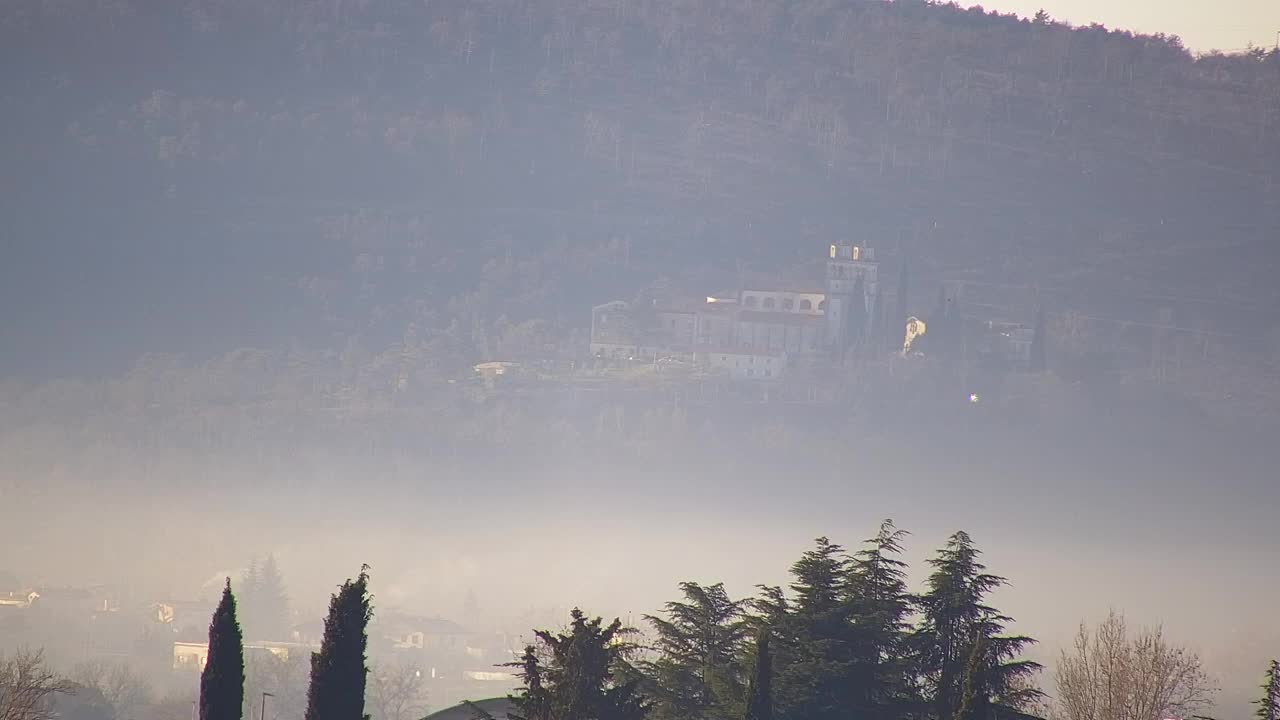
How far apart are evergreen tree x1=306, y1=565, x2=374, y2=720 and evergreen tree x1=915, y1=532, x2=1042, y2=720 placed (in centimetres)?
1221

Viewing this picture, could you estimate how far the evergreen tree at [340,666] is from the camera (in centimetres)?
3922

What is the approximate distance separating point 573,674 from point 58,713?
48.6m

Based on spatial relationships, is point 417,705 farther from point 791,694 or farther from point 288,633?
point 791,694

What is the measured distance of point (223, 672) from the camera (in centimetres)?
4050

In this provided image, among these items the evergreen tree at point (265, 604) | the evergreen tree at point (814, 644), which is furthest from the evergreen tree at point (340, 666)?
the evergreen tree at point (265, 604)

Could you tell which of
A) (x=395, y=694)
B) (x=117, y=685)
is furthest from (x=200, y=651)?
(x=395, y=694)

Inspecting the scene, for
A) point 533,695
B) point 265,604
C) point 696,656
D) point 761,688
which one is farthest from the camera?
point 265,604

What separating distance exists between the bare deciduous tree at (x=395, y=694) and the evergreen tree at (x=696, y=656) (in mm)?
40541

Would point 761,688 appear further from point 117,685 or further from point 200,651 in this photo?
point 200,651

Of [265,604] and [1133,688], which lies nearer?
[1133,688]

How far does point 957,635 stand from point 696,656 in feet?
19.5

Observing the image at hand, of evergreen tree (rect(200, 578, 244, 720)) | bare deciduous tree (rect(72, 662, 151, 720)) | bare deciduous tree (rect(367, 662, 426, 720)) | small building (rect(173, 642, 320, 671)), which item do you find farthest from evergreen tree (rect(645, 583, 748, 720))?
small building (rect(173, 642, 320, 671))

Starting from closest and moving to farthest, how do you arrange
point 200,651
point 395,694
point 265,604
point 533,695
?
point 533,695 → point 395,694 → point 200,651 → point 265,604

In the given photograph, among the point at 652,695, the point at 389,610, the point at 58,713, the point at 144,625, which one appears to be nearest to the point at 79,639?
the point at 144,625
